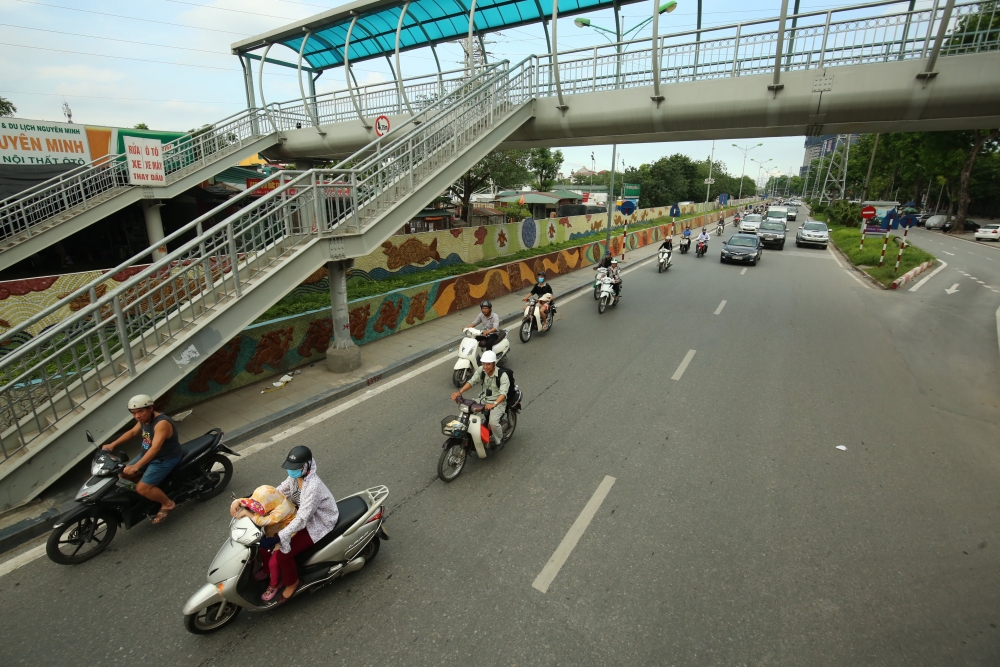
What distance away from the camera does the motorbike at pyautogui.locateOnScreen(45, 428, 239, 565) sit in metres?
4.07

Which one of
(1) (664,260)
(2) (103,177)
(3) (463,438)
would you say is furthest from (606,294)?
(2) (103,177)

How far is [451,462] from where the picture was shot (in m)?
5.42

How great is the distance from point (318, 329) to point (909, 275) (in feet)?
70.8

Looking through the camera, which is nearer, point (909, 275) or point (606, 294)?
point (606, 294)

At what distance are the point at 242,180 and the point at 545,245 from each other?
47.4ft

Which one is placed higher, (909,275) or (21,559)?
(21,559)

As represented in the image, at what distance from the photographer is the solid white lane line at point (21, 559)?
13.4 ft

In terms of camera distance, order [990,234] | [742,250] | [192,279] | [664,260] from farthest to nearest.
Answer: [990,234], [742,250], [664,260], [192,279]

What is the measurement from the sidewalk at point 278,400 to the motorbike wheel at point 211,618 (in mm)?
2478

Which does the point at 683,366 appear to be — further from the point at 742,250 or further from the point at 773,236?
the point at 773,236

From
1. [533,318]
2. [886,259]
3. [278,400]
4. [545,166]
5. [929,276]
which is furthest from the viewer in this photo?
[545,166]

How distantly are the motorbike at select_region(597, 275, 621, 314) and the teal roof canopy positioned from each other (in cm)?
732

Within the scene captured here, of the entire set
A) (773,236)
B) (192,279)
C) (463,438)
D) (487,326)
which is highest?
(192,279)

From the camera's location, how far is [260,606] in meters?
3.50
